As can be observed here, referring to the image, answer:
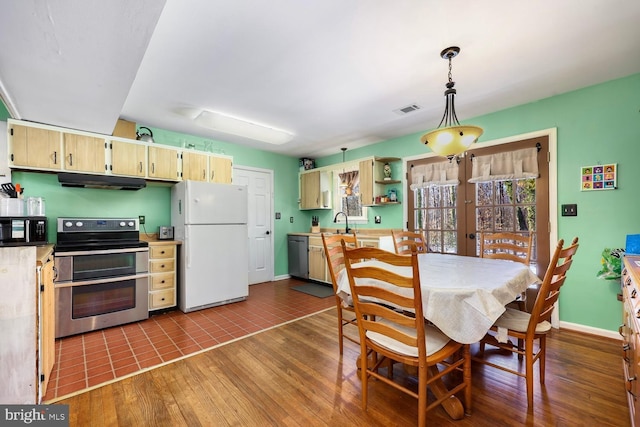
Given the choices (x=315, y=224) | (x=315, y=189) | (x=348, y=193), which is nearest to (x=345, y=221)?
(x=348, y=193)

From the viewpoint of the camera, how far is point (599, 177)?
2664 millimetres

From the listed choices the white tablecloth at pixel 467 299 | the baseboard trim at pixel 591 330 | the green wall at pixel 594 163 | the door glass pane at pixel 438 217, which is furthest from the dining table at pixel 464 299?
the door glass pane at pixel 438 217

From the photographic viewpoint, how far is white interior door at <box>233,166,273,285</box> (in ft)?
16.0

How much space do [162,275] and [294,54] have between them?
2965 mm

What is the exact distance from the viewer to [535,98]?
9.78ft

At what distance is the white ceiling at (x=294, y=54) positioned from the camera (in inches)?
63.7

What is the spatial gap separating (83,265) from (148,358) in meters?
1.34

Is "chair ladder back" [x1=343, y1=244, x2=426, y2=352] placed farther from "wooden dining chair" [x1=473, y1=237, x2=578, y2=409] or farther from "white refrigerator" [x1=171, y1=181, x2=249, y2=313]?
"white refrigerator" [x1=171, y1=181, x2=249, y2=313]

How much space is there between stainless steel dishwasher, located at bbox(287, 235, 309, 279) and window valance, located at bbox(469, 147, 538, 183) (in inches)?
115

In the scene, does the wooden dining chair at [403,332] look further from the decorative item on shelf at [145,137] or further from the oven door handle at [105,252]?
the decorative item on shelf at [145,137]

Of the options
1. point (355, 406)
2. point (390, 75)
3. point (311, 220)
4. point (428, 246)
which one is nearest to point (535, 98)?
point (390, 75)

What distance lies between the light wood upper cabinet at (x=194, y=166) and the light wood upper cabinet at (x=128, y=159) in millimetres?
469

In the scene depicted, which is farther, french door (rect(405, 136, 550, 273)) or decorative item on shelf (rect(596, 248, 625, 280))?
french door (rect(405, 136, 550, 273))

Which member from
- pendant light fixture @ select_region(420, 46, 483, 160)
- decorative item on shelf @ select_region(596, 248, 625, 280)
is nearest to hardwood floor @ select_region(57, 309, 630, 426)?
decorative item on shelf @ select_region(596, 248, 625, 280)
